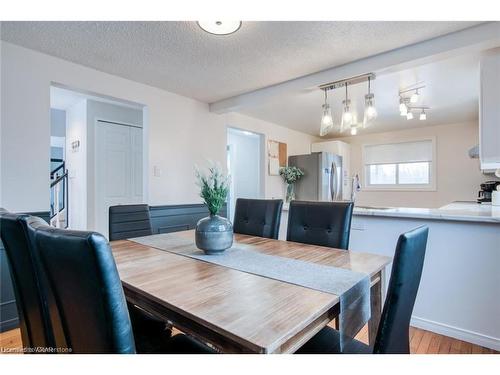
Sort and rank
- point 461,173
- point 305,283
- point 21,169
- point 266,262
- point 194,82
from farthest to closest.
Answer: point 461,173
point 194,82
point 21,169
point 266,262
point 305,283

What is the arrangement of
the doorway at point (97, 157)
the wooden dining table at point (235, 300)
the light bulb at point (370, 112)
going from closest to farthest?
1. the wooden dining table at point (235, 300)
2. the light bulb at point (370, 112)
3. the doorway at point (97, 157)

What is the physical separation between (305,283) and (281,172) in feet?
12.8

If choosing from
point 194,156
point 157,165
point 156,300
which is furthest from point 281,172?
point 156,300

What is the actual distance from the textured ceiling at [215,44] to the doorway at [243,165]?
2.48m

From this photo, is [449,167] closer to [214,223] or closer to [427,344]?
[427,344]

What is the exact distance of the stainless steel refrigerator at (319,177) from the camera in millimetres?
4711

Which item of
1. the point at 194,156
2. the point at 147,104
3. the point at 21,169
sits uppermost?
the point at 147,104

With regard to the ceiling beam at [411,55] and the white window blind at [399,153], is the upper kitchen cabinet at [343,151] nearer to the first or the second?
the white window blind at [399,153]

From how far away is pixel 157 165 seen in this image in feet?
10.2

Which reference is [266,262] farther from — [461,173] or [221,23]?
[461,173]

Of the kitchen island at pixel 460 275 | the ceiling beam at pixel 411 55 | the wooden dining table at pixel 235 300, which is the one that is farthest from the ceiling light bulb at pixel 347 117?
the wooden dining table at pixel 235 300

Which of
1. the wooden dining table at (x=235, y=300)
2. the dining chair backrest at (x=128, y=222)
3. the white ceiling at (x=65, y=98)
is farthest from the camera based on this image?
the white ceiling at (x=65, y=98)

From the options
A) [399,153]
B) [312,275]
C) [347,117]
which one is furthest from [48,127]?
[399,153]

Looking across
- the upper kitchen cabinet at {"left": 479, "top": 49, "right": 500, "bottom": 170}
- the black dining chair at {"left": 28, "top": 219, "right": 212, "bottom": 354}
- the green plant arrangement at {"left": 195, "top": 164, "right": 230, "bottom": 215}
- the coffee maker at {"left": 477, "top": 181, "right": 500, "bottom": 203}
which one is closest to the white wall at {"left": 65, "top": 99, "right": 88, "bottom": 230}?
the green plant arrangement at {"left": 195, "top": 164, "right": 230, "bottom": 215}
